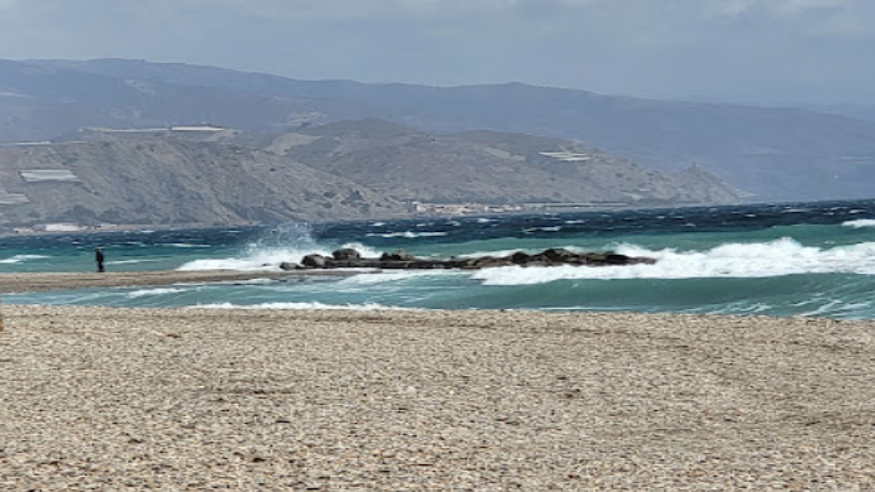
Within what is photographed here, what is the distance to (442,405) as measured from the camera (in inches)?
495

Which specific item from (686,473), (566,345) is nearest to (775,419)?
(686,473)

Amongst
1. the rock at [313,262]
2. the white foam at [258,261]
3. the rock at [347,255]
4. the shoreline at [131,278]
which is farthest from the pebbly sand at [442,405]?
the white foam at [258,261]

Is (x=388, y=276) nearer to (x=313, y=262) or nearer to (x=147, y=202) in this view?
(x=313, y=262)

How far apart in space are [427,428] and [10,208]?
589 ft

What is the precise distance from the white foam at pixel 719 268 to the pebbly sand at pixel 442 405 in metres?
15.5

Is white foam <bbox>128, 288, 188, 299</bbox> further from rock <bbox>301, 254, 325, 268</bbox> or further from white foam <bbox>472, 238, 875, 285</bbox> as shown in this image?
rock <bbox>301, 254, 325, 268</bbox>

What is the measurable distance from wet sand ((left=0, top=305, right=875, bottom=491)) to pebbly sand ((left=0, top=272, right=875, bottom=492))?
0.04 metres

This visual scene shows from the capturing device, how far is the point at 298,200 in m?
198

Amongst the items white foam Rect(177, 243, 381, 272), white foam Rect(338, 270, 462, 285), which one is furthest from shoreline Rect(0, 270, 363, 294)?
white foam Rect(177, 243, 381, 272)

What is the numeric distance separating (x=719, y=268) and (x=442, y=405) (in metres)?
26.6

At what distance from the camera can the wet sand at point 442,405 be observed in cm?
920

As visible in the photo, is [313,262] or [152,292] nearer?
[152,292]

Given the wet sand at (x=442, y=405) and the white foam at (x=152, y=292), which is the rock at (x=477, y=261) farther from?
the wet sand at (x=442, y=405)

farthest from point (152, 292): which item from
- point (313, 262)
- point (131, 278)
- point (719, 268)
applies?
point (719, 268)
